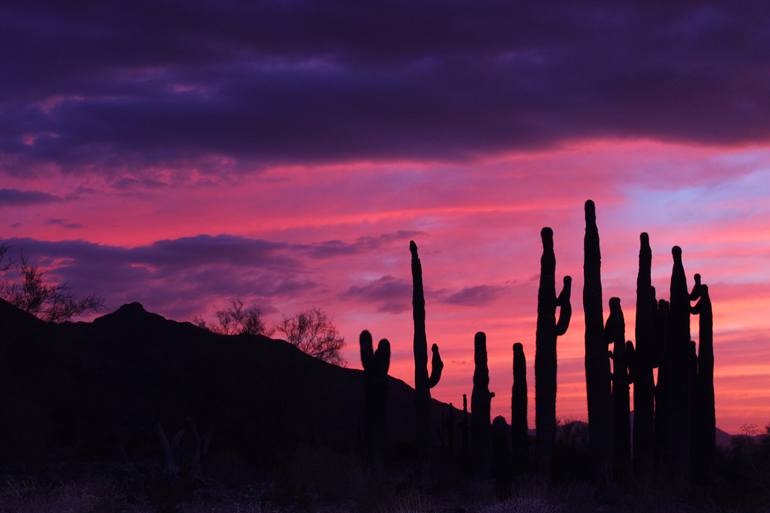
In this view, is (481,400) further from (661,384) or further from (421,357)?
(661,384)

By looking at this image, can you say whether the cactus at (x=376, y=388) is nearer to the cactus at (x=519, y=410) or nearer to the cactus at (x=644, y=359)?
the cactus at (x=519, y=410)

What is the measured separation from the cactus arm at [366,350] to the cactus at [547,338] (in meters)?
4.97

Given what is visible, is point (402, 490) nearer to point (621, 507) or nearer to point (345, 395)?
point (621, 507)

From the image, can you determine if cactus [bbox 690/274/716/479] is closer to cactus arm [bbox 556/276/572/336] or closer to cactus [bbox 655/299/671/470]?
cactus [bbox 655/299/671/470]

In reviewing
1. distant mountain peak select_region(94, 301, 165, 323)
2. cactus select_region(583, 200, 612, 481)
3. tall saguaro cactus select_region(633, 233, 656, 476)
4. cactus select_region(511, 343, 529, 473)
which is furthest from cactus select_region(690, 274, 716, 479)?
distant mountain peak select_region(94, 301, 165, 323)

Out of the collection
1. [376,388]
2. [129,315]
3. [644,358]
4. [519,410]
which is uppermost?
[129,315]

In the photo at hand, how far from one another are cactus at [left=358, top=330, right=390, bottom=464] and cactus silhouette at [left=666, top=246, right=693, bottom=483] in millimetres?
7841

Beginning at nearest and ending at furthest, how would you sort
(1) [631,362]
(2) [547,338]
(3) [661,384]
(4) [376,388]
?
(2) [547,338] < (3) [661,384] < (1) [631,362] < (4) [376,388]

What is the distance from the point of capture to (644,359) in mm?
29031

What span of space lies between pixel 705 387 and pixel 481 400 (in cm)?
659

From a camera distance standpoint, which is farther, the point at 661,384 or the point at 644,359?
→ the point at 661,384

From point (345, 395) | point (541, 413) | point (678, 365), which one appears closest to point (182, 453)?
point (541, 413)

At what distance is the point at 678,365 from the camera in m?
28.5

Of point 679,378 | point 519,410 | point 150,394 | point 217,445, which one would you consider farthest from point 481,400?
point 150,394
